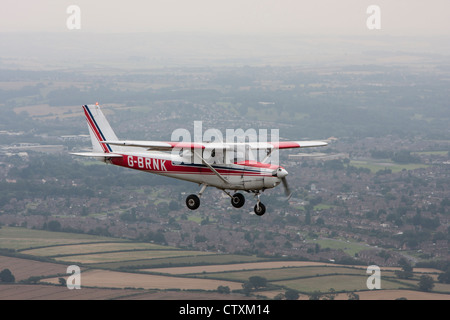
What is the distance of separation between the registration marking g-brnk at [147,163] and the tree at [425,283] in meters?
90.3

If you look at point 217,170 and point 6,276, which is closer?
point 217,170

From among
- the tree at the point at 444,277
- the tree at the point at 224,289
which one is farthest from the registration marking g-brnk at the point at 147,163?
the tree at the point at 444,277

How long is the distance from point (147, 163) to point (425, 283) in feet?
308

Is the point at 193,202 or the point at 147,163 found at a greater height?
the point at 147,163

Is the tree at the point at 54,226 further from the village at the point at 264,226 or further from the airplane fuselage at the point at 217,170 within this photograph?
the airplane fuselage at the point at 217,170

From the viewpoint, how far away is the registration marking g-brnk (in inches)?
1624

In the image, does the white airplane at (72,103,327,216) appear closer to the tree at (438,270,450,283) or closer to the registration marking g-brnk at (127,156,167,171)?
the registration marking g-brnk at (127,156,167,171)

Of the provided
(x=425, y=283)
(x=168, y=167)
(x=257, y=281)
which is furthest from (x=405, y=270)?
(x=168, y=167)

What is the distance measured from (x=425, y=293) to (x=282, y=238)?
50.5 meters

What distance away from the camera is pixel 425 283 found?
124 meters

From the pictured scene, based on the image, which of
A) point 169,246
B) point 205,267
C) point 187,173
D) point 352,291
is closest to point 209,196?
point 169,246

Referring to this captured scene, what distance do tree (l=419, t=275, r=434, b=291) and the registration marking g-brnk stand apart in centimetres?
9026

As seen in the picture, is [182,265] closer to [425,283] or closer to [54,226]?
[425,283]

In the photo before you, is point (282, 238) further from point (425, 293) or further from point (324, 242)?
point (425, 293)
